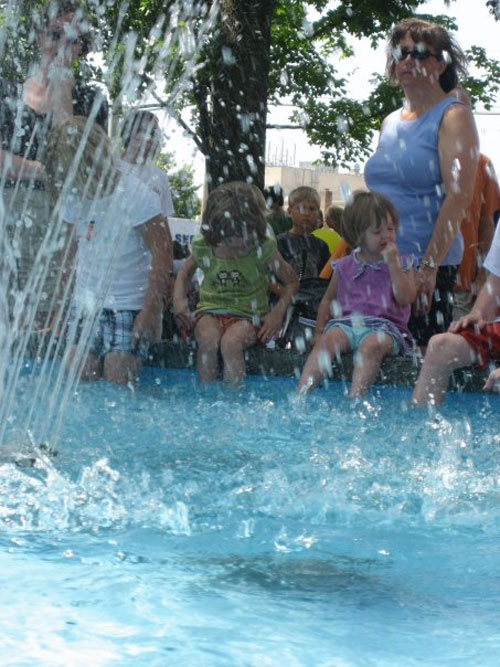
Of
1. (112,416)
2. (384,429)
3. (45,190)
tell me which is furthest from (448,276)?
(45,190)

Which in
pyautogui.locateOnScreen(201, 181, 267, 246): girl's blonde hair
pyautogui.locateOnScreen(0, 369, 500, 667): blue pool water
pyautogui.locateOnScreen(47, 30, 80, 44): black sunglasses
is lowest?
pyautogui.locateOnScreen(0, 369, 500, 667): blue pool water

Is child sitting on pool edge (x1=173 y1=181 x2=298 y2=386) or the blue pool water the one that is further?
child sitting on pool edge (x1=173 y1=181 x2=298 y2=386)

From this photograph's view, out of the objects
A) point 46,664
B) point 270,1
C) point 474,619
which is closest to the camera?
point 46,664

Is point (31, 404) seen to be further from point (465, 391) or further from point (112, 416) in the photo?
point (465, 391)

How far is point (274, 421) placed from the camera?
538cm

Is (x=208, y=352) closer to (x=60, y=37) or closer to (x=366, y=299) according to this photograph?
(x=366, y=299)

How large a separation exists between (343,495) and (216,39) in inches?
320

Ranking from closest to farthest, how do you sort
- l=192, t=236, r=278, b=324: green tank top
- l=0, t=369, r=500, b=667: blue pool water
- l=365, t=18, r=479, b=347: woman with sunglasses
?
l=0, t=369, r=500, b=667: blue pool water
l=365, t=18, r=479, b=347: woman with sunglasses
l=192, t=236, r=278, b=324: green tank top

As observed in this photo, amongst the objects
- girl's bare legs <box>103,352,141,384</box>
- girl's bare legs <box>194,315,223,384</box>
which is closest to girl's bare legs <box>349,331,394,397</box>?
girl's bare legs <box>194,315,223,384</box>

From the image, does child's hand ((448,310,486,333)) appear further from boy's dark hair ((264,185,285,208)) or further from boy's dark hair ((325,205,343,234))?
boy's dark hair ((264,185,285,208))

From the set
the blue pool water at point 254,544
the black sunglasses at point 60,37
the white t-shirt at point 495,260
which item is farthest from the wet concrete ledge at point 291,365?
the black sunglasses at point 60,37

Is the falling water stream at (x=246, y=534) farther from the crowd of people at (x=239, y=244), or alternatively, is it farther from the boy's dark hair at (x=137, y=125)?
the boy's dark hair at (x=137, y=125)

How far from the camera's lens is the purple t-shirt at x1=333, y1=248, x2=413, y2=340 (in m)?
6.20

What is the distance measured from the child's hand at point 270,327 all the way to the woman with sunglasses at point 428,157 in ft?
2.77
